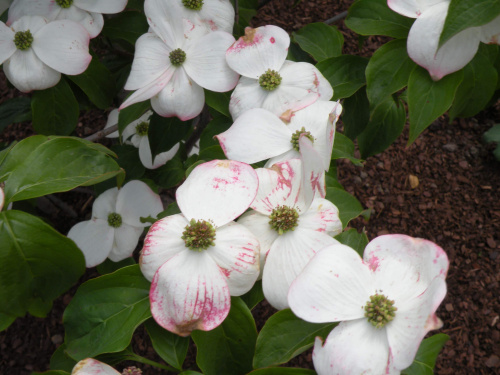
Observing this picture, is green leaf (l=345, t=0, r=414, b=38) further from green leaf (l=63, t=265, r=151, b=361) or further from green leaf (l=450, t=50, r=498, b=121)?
green leaf (l=63, t=265, r=151, b=361)

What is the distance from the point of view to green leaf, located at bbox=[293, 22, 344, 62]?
947 millimetres

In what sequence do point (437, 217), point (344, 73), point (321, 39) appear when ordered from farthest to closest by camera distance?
point (437, 217), point (321, 39), point (344, 73)

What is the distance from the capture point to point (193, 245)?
567 mm

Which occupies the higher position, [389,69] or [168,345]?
[389,69]

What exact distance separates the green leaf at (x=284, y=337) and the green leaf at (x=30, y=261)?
0.81ft

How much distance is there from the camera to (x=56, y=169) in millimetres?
625

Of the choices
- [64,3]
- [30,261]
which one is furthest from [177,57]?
[30,261]

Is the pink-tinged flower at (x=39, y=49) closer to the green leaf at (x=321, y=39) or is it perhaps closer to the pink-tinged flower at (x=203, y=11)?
the pink-tinged flower at (x=203, y=11)

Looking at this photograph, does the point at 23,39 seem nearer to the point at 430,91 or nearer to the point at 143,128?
the point at 143,128

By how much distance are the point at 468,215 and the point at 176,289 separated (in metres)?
1.42

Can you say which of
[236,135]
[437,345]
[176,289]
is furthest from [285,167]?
[437,345]

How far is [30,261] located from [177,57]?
357 millimetres

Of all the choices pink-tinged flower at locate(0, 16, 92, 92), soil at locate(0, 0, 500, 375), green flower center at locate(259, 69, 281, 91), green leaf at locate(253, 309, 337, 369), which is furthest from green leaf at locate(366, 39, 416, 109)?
soil at locate(0, 0, 500, 375)

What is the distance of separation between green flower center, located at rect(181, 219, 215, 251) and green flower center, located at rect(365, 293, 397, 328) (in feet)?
0.61
